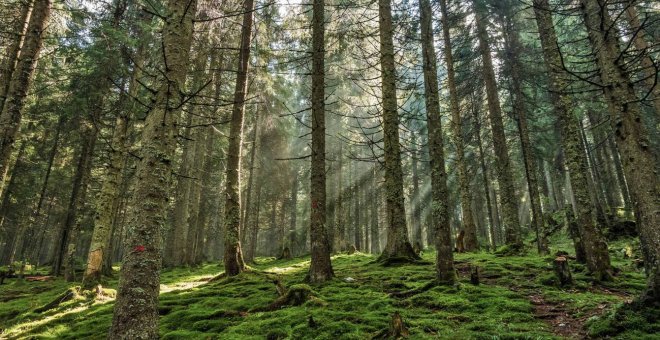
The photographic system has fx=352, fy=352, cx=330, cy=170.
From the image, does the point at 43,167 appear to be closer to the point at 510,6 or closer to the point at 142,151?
the point at 142,151

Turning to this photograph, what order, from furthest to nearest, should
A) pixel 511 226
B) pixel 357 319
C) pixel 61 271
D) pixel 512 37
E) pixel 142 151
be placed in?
pixel 61 271, pixel 512 37, pixel 511 226, pixel 357 319, pixel 142 151

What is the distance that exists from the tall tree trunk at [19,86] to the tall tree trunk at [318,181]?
251 inches

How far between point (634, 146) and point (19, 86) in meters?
11.7

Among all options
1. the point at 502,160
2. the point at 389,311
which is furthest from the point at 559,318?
the point at 502,160

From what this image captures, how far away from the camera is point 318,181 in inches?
325

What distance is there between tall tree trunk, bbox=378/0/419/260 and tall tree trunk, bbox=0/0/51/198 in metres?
8.63

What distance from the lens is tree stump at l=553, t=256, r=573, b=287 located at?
7.09 meters

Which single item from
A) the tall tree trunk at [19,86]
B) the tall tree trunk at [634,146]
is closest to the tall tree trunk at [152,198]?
the tall tree trunk at [634,146]

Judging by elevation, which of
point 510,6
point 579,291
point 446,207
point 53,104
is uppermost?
point 510,6

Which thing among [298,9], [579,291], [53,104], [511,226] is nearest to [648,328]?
[579,291]

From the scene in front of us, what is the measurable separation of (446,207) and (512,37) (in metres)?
13.6

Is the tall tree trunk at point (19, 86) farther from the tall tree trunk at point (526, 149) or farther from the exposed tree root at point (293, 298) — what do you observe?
the tall tree trunk at point (526, 149)

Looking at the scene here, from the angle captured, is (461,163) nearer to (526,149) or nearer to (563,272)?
(526,149)

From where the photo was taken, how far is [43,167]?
73.5 ft
